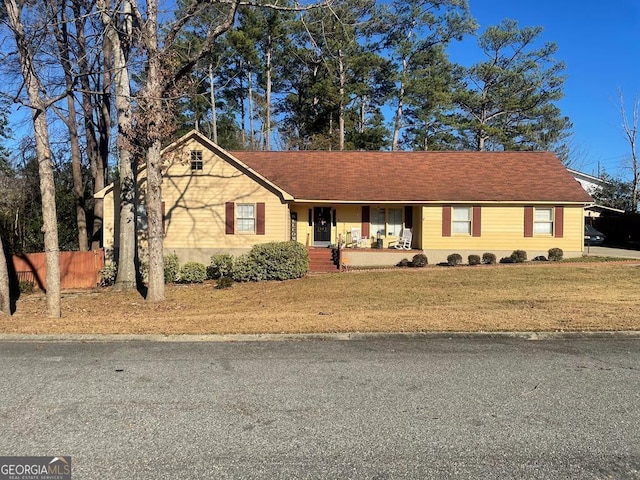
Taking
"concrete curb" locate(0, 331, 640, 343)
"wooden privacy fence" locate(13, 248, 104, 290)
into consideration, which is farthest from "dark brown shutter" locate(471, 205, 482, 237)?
"wooden privacy fence" locate(13, 248, 104, 290)

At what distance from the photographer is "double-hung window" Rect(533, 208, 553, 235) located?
2105 centimetres

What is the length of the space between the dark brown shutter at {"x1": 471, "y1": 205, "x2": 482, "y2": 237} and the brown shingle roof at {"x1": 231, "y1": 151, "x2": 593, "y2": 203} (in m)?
0.54

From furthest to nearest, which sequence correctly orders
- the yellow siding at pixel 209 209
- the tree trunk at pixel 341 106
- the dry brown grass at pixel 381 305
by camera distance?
1. the tree trunk at pixel 341 106
2. the yellow siding at pixel 209 209
3. the dry brown grass at pixel 381 305

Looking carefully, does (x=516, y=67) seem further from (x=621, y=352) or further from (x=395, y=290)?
(x=621, y=352)

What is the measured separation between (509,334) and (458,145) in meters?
34.2

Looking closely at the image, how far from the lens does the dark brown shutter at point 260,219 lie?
61.9 feet

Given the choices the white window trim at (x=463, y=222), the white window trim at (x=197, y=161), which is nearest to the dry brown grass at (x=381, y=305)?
the white window trim at (x=463, y=222)

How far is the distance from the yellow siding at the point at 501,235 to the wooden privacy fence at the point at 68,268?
44.0 ft

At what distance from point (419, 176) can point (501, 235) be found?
469cm

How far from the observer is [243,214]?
1902cm

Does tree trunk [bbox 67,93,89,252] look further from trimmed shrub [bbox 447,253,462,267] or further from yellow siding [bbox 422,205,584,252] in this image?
trimmed shrub [bbox 447,253,462,267]

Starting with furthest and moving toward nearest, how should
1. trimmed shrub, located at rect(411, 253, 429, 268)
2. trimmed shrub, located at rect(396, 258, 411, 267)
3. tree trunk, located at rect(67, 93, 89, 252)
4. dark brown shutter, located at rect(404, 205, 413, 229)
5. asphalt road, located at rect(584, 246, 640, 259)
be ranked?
dark brown shutter, located at rect(404, 205, 413, 229) < asphalt road, located at rect(584, 246, 640, 259) < tree trunk, located at rect(67, 93, 89, 252) < trimmed shrub, located at rect(396, 258, 411, 267) < trimmed shrub, located at rect(411, 253, 429, 268)

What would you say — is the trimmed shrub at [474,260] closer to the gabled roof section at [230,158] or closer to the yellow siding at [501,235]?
the yellow siding at [501,235]

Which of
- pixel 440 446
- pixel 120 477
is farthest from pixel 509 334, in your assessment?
pixel 120 477
